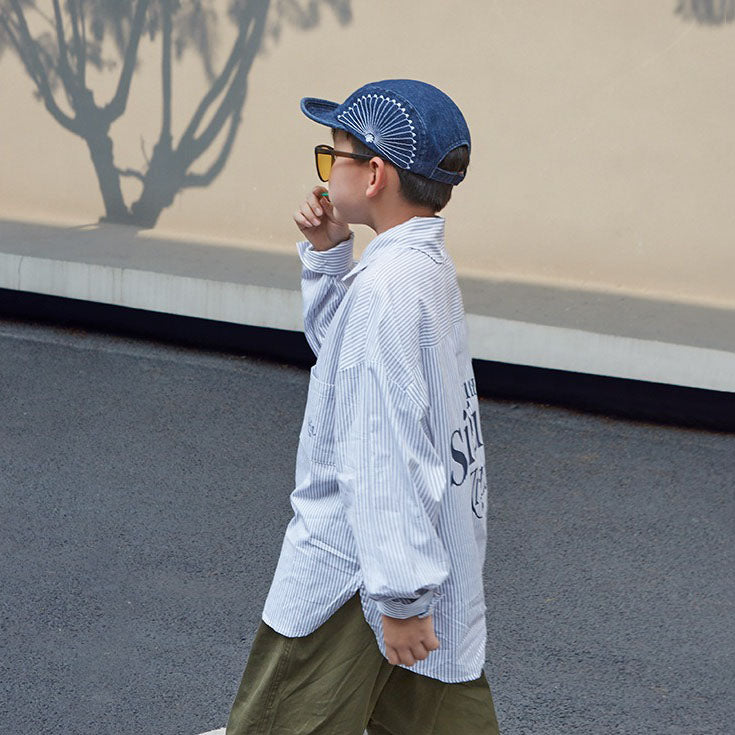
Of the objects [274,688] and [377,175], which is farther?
[274,688]

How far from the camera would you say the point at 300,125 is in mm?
6797

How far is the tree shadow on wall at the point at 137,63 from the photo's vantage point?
6820 mm

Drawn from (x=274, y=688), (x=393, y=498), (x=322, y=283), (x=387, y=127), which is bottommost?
(x=274, y=688)

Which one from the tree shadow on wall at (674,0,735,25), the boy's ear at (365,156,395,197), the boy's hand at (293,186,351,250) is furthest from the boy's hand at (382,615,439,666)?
the tree shadow on wall at (674,0,735,25)

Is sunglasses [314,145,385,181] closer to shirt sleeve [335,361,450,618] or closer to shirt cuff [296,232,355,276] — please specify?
shirt cuff [296,232,355,276]

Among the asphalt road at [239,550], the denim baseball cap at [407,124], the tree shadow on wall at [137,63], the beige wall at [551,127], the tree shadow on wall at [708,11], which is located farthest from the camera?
the tree shadow on wall at [137,63]

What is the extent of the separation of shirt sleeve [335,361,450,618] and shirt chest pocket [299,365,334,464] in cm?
14

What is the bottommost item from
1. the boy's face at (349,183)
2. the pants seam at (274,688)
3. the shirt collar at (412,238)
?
the pants seam at (274,688)

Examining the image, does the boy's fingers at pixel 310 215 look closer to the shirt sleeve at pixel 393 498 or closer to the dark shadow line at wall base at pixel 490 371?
the shirt sleeve at pixel 393 498

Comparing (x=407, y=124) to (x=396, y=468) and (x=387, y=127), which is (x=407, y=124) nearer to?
(x=387, y=127)

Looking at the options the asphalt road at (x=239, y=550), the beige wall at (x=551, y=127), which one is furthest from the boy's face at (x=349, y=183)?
the beige wall at (x=551, y=127)

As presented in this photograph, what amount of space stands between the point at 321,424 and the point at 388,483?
8.9 inches

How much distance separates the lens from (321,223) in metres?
2.30

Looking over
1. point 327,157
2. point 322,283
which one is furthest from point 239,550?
point 327,157
